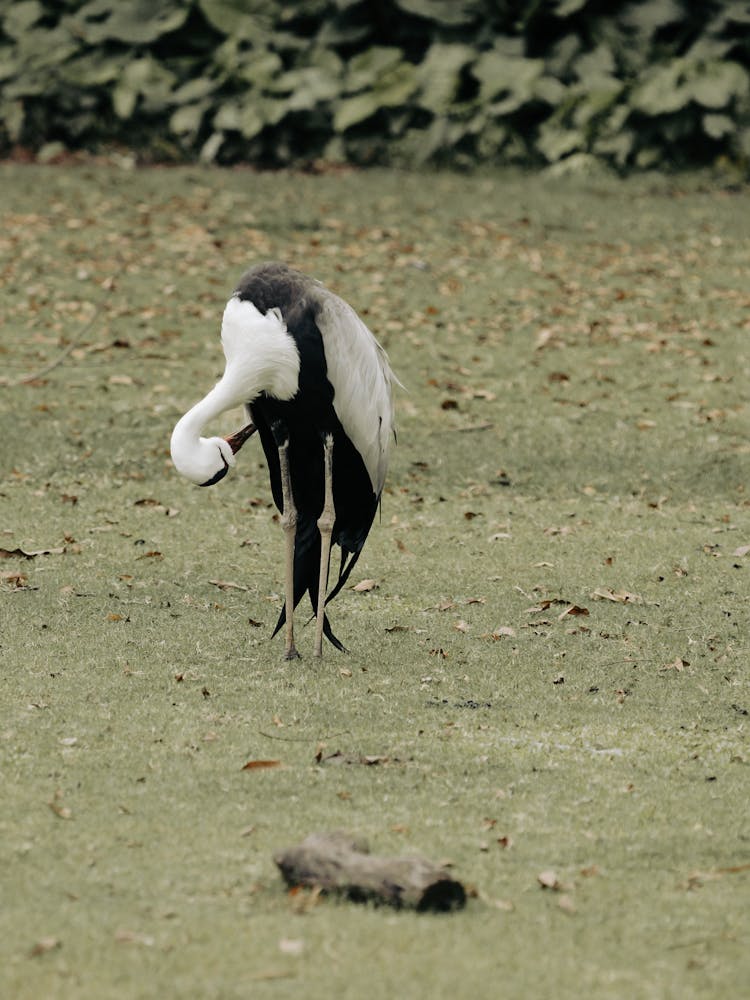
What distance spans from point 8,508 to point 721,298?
7.85m

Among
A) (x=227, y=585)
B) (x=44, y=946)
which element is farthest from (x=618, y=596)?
(x=44, y=946)

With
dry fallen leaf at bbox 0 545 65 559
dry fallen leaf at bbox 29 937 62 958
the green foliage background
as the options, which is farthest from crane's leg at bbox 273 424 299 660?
the green foliage background

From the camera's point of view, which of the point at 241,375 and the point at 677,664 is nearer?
the point at 241,375

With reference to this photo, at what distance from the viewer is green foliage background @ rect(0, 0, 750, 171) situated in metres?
19.1

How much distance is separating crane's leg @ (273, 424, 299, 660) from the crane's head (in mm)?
400

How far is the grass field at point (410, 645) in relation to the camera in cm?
426

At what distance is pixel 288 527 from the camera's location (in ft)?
23.3

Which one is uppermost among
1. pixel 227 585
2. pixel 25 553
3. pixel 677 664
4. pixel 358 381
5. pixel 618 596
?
pixel 358 381

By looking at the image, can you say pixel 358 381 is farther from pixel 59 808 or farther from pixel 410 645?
pixel 59 808

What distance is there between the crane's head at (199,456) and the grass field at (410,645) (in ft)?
2.88

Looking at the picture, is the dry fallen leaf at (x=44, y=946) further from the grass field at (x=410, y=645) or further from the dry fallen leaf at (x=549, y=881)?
the dry fallen leaf at (x=549, y=881)

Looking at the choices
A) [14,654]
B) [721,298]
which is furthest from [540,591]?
[721,298]

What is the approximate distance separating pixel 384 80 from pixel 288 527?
1406 cm

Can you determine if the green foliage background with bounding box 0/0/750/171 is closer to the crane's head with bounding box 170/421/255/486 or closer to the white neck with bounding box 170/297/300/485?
the white neck with bounding box 170/297/300/485
